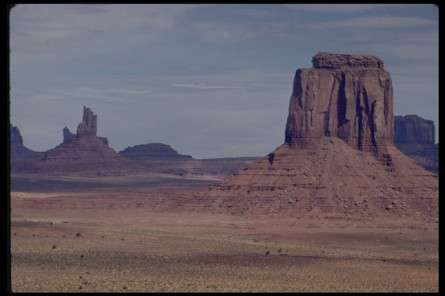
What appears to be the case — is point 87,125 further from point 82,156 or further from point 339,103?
point 339,103

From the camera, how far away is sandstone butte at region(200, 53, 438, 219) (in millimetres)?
82312

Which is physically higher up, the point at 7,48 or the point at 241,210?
the point at 7,48

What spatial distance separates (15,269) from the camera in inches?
1470

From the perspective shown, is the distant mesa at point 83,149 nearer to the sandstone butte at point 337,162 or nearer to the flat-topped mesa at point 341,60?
the sandstone butte at point 337,162

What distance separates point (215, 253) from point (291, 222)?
94.4 feet

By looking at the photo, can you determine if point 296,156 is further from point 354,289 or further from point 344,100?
point 354,289

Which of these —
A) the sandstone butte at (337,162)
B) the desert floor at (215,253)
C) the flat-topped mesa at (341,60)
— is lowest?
the desert floor at (215,253)

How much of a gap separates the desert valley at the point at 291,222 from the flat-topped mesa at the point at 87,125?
71427mm

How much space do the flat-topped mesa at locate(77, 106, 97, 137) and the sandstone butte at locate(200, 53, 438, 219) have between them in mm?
92515

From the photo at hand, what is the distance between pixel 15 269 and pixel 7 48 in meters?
29.3

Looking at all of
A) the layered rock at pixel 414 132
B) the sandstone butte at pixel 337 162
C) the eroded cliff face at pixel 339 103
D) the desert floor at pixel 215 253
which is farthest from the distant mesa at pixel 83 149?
the eroded cliff face at pixel 339 103

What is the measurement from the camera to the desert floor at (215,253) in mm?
33281

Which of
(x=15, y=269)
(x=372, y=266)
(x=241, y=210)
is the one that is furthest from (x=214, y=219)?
(x=15, y=269)

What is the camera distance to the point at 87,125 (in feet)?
594
